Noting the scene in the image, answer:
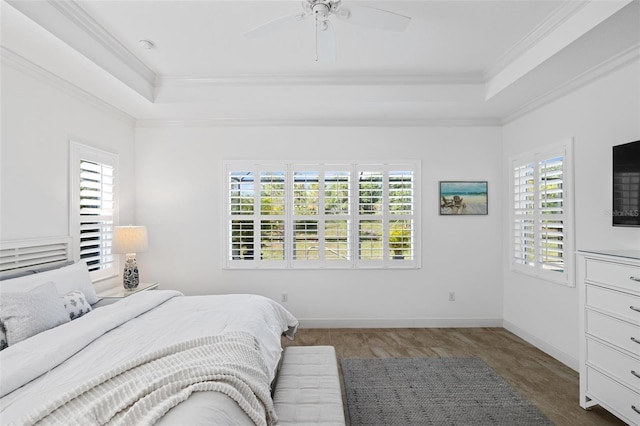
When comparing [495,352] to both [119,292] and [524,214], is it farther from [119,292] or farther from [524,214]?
[119,292]

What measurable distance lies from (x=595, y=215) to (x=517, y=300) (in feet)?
4.95

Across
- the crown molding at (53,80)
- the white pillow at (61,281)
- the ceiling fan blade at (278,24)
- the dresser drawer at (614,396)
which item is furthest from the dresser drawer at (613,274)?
the crown molding at (53,80)

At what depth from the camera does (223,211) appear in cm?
420

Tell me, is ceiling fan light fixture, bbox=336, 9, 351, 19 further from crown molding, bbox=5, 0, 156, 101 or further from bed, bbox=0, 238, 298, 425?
bed, bbox=0, 238, 298, 425

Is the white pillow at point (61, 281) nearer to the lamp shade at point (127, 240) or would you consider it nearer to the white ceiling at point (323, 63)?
the lamp shade at point (127, 240)

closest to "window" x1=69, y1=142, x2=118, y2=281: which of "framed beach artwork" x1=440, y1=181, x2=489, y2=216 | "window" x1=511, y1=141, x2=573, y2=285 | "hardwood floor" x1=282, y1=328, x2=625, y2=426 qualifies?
"hardwood floor" x1=282, y1=328, x2=625, y2=426

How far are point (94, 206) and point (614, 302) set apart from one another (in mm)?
4566

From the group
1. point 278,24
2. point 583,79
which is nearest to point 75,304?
point 278,24

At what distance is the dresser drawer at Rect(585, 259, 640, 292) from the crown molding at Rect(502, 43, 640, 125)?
1.58 metres

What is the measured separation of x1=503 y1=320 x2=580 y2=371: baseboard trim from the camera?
3070mm

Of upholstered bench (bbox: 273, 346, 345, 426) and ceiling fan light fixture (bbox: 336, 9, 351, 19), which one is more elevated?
ceiling fan light fixture (bbox: 336, 9, 351, 19)

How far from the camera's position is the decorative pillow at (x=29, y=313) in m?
1.89

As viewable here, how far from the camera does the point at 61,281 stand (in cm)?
255

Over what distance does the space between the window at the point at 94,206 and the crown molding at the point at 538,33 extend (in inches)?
164
